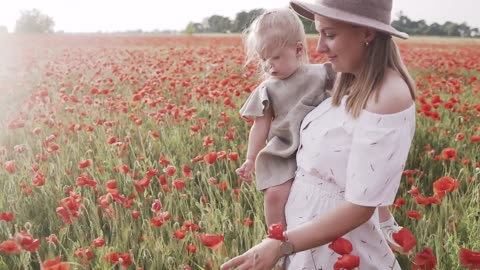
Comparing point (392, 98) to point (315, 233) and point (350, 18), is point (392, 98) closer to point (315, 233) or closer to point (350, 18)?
point (350, 18)

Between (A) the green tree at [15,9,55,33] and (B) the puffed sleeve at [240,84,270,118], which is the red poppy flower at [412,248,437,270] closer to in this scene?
(B) the puffed sleeve at [240,84,270,118]

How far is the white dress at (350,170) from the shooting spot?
165 cm

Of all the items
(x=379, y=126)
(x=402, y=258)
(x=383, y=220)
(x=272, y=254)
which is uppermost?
(x=379, y=126)

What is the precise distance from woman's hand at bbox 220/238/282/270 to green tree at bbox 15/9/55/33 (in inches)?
2181

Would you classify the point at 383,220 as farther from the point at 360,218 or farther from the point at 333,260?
the point at 360,218

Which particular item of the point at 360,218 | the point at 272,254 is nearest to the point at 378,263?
the point at 360,218

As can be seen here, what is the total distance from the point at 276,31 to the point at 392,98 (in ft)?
2.27

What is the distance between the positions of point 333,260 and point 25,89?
260 inches

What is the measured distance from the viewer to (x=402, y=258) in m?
2.44

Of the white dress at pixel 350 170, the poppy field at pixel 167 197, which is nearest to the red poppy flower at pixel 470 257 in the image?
the poppy field at pixel 167 197

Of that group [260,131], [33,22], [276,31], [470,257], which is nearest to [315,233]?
[470,257]

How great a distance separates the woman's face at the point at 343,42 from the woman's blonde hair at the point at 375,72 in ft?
0.11

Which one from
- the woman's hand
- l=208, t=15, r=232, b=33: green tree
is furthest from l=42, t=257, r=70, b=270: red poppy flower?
l=208, t=15, r=232, b=33: green tree

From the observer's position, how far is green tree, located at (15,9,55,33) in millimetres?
53531
